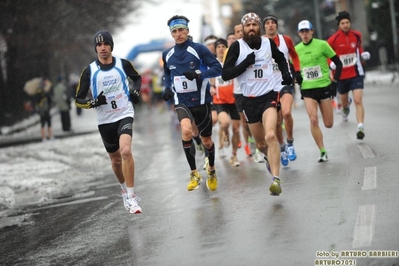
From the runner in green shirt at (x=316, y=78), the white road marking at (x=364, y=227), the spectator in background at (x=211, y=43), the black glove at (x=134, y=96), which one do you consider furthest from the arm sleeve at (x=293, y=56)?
the white road marking at (x=364, y=227)

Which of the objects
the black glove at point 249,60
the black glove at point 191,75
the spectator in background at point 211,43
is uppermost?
the spectator in background at point 211,43

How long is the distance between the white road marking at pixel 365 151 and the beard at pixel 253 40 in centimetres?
343

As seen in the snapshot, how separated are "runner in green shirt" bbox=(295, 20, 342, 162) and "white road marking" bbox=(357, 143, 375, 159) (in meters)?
0.68

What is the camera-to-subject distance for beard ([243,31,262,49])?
1047cm

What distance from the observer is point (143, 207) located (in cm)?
1137

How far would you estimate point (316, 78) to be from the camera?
13.8 m

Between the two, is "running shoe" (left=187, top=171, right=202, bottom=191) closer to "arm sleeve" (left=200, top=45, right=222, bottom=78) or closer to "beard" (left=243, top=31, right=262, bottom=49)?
"arm sleeve" (left=200, top=45, right=222, bottom=78)

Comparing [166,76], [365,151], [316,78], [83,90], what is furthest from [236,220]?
[365,151]

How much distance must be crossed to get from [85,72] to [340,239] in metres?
4.41

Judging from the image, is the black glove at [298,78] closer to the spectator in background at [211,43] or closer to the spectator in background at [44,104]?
the spectator in background at [211,43]

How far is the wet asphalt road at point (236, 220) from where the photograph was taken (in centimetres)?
748

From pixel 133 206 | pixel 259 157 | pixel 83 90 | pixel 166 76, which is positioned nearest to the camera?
pixel 133 206

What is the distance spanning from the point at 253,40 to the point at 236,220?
2.45 m

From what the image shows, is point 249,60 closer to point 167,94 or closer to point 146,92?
point 167,94
